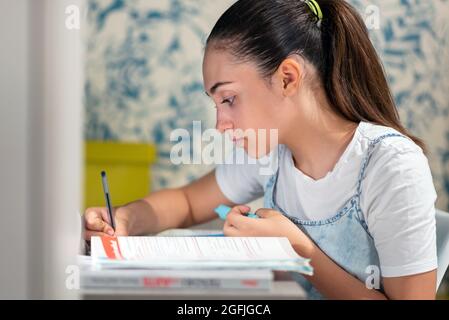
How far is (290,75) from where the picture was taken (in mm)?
833

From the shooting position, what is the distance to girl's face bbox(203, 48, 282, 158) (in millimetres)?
817

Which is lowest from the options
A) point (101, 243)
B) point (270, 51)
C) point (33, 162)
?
point (101, 243)

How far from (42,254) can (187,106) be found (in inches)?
34.4

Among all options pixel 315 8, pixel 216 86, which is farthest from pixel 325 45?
pixel 216 86

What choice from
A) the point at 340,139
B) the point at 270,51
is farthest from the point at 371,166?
the point at 270,51

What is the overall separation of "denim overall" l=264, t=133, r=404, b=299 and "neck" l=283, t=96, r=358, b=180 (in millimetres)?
56

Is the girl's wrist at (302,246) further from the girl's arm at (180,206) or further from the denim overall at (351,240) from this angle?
the girl's arm at (180,206)

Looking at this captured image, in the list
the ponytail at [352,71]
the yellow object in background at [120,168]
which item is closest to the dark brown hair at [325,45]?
the ponytail at [352,71]

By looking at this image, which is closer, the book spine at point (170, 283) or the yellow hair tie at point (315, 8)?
the book spine at point (170, 283)

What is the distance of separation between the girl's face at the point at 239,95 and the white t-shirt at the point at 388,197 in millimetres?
112

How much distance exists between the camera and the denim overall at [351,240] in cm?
82

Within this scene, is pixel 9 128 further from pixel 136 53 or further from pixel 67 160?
pixel 136 53

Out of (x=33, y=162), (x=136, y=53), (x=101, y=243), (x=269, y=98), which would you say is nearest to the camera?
(x=33, y=162)

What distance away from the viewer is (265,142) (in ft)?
2.96
